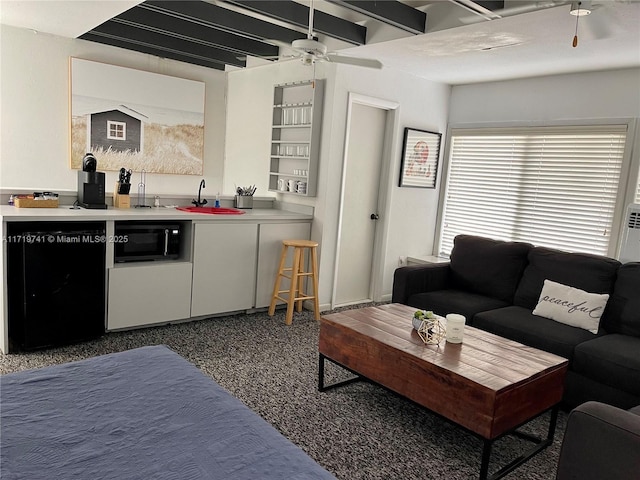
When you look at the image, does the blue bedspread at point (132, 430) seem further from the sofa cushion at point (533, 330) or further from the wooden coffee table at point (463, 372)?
the sofa cushion at point (533, 330)

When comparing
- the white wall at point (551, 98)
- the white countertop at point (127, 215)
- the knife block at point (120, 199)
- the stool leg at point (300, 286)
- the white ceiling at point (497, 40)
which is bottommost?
the stool leg at point (300, 286)

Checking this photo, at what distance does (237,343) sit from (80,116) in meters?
3.06

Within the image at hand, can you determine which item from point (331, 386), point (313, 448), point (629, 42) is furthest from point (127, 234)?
point (629, 42)

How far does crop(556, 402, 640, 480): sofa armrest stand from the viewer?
1734 millimetres

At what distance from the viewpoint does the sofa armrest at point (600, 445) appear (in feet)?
5.69

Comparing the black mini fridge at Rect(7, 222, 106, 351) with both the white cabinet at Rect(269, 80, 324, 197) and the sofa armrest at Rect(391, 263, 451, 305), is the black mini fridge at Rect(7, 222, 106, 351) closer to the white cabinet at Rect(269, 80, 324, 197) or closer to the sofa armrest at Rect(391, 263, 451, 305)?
the white cabinet at Rect(269, 80, 324, 197)

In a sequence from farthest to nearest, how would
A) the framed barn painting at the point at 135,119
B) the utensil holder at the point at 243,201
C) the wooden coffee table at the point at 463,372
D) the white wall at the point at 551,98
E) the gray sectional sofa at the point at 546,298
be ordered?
the framed barn painting at the point at 135,119
the utensil holder at the point at 243,201
the white wall at the point at 551,98
the gray sectional sofa at the point at 546,298
the wooden coffee table at the point at 463,372

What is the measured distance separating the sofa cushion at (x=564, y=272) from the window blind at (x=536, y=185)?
3.03 feet

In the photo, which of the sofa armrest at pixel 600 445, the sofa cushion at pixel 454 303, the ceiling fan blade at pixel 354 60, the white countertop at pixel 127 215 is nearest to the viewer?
the sofa armrest at pixel 600 445

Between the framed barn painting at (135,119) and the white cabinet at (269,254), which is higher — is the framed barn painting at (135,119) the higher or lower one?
the higher one

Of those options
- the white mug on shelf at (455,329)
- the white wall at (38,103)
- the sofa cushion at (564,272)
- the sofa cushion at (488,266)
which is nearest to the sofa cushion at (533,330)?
the sofa cushion at (564,272)

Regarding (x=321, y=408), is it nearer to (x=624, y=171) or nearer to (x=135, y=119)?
(x=624, y=171)

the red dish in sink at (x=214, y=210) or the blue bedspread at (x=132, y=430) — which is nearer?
the blue bedspread at (x=132, y=430)

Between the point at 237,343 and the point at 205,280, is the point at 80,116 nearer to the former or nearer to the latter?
the point at 205,280
